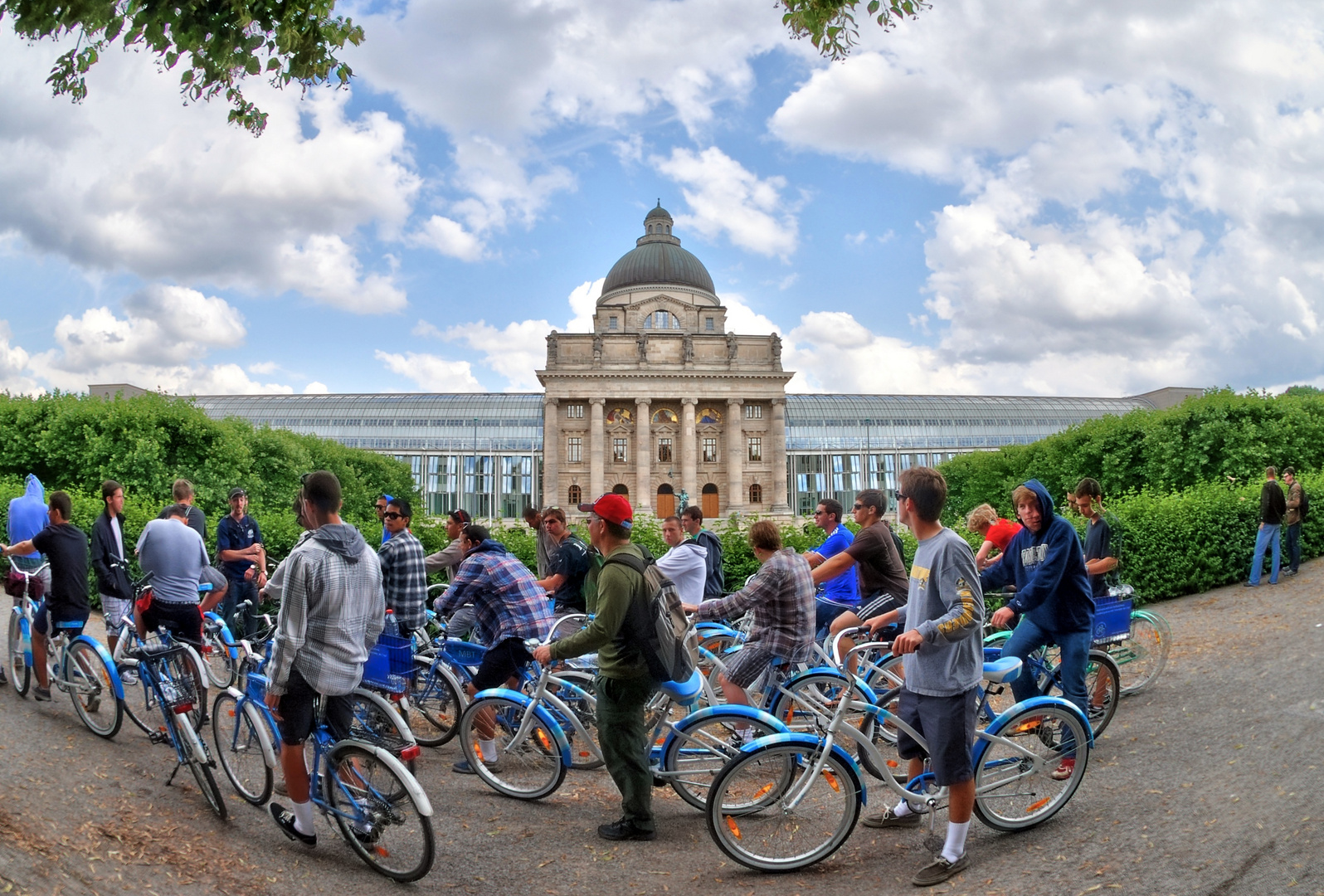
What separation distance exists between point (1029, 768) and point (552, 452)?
218 feet

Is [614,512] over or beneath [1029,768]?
over

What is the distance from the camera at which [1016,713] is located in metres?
5.54

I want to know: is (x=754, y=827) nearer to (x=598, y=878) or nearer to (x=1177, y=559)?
(x=598, y=878)

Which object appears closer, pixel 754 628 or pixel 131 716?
pixel 754 628

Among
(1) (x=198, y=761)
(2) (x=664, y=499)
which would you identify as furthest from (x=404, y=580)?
(2) (x=664, y=499)

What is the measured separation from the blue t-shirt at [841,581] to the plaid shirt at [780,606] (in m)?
2.25

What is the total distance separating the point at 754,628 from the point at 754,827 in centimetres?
165

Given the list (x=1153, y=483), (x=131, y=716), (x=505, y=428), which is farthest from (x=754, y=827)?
(x=505, y=428)

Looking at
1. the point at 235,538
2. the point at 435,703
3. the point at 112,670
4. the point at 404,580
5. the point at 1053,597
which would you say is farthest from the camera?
the point at 235,538

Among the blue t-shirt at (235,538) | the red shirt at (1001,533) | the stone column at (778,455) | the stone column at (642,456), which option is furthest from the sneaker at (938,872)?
the stone column at (778,455)

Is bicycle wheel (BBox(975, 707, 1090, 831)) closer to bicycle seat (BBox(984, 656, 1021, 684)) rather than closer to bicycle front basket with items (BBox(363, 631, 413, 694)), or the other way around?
bicycle seat (BBox(984, 656, 1021, 684))

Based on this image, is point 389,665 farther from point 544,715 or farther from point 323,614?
point 323,614

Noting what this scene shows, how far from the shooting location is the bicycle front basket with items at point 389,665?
20.5 feet

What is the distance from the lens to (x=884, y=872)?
532cm
